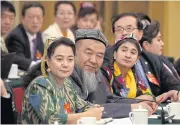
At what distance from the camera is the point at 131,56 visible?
12.2ft

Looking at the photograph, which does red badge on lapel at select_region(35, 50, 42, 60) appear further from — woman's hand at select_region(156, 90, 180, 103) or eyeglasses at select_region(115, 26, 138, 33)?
woman's hand at select_region(156, 90, 180, 103)

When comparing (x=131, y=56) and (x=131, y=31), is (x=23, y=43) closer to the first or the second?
(x=131, y=31)

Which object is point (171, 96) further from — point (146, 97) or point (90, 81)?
point (90, 81)

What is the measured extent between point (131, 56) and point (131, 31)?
0.53 meters

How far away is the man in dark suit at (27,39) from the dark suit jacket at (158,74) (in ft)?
6.79

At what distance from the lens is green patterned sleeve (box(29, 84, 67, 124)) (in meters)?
2.94

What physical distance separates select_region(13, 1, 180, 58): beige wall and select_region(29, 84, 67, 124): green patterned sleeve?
5.16 meters

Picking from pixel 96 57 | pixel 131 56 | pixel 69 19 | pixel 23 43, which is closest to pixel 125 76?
pixel 131 56

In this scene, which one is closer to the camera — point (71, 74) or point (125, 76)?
point (71, 74)

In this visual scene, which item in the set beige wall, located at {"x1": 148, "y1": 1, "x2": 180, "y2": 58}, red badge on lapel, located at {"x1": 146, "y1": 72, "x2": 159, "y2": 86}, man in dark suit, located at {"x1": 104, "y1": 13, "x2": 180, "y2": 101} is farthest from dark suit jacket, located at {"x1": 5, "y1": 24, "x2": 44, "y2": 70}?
beige wall, located at {"x1": 148, "y1": 1, "x2": 180, "y2": 58}

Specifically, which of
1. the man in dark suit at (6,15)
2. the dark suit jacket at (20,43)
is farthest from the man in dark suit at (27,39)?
the man in dark suit at (6,15)

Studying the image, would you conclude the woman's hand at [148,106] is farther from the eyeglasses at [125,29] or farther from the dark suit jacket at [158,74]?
the eyeglasses at [125,29]

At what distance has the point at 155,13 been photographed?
8.96m

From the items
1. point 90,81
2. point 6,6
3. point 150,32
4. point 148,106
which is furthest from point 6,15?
point 148,106
